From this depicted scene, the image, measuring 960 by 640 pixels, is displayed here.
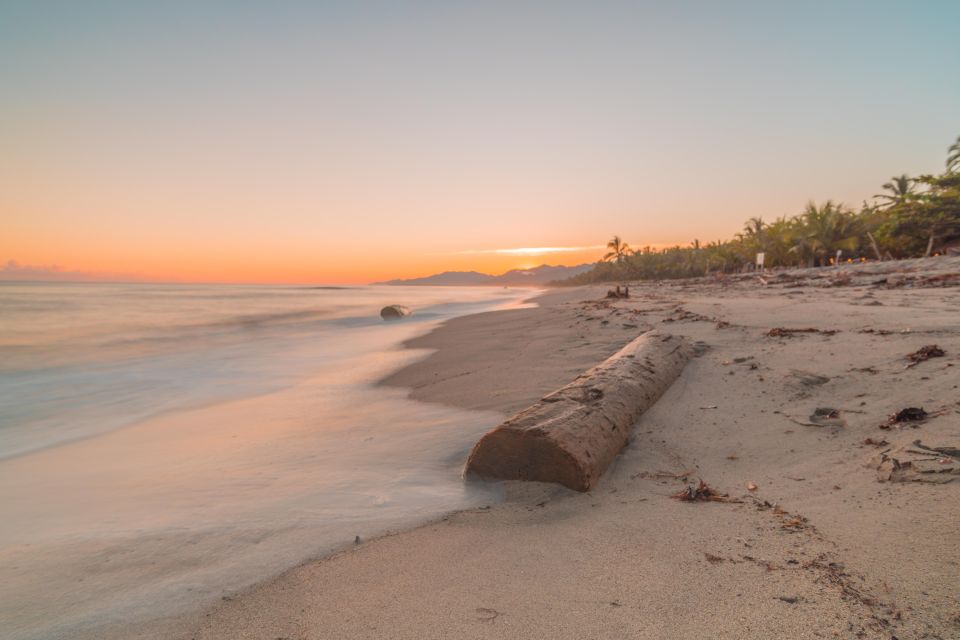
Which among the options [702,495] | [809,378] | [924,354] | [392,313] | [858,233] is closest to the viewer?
[702,495]

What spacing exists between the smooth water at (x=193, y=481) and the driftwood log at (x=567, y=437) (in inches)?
8.9

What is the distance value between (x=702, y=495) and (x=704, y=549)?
49cm

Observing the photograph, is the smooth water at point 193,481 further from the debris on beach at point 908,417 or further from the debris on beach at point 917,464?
the debris on beach at point 908,417

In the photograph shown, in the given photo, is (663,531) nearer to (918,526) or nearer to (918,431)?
(918,526)

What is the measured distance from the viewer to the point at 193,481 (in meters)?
2.93

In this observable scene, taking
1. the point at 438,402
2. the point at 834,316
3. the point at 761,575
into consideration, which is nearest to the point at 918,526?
the point at 761,575

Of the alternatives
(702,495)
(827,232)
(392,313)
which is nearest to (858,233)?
(827,232)

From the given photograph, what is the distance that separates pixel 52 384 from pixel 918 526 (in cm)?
987

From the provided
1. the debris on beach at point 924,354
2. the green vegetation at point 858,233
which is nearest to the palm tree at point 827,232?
the green vegetation at point 858,233

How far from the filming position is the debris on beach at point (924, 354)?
10.7 ft

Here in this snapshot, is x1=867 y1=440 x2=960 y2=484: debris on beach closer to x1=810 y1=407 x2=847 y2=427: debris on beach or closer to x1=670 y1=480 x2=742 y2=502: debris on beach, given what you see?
x1=810 y1=407 x2=847 y2=427: debris on beach

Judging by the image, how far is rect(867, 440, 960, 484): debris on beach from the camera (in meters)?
1.97

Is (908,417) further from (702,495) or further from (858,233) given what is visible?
(858,233)

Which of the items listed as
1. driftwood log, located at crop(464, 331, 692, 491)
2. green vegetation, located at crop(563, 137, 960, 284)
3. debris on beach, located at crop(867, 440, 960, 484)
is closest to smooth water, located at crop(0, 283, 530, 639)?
driftwood log, located at crop(464, 331, 692, 491)
